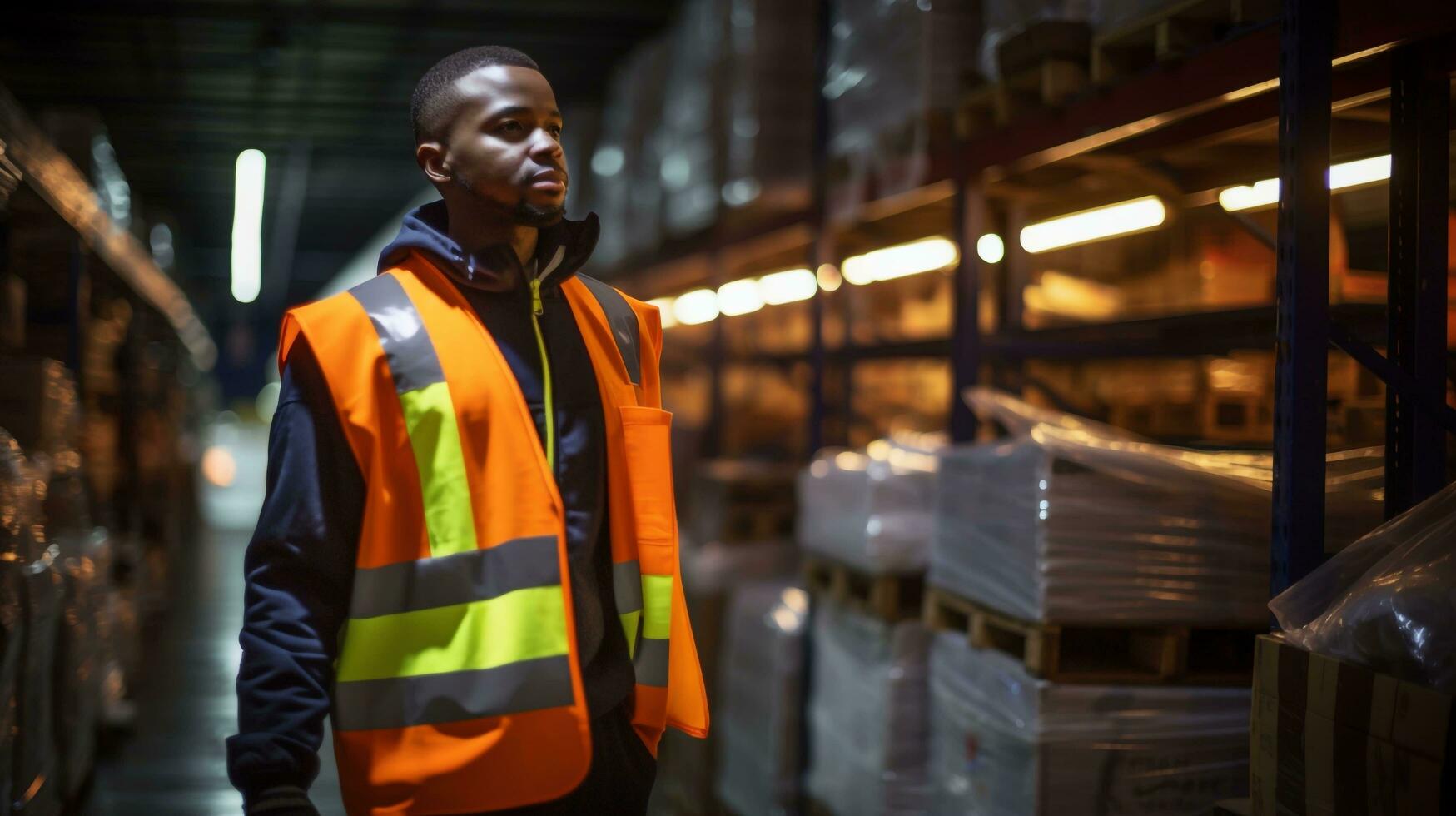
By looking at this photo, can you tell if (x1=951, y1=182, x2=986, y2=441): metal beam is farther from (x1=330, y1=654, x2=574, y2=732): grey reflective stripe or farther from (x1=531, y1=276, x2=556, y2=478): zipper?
(x1=330, y1=654, x2=574, y2=732): grey reflective stripe

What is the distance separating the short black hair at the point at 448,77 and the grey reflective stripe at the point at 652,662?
37.0 inches

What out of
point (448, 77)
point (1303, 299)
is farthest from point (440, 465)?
point (1303, 299)

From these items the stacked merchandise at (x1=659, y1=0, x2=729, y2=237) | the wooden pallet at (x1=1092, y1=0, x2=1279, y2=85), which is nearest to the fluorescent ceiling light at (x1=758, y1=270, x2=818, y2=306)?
the stacked merchandise at (x1=659, y1=0, x2=729, y2=237)

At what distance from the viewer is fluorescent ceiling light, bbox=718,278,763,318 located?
9.36 meters

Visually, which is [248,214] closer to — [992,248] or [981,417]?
[992,248]

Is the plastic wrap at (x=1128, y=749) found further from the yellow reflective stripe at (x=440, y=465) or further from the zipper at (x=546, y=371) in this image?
the yellow reflective stripe at (x=440, y=465)

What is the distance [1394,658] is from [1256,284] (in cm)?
334

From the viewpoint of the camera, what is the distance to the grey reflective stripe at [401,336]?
1.84 metres

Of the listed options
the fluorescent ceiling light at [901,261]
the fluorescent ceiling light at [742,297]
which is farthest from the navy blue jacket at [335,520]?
the fluorescent ceiling light at [742,297]

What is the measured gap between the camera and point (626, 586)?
2016 mm

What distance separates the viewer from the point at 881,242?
6.94 m

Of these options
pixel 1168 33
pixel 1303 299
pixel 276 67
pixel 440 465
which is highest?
pixel 276 67

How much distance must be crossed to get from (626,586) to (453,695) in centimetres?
36

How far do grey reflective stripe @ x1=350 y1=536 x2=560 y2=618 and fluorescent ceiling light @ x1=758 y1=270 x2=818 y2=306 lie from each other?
6824 mm
